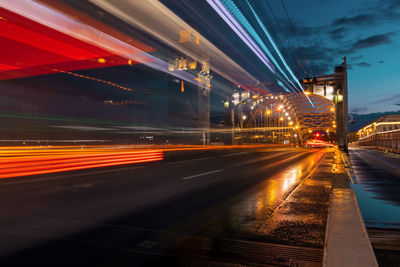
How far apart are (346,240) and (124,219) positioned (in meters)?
3.43

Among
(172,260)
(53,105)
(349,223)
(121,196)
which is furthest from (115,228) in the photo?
(53,105)

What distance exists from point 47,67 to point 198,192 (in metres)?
13.7

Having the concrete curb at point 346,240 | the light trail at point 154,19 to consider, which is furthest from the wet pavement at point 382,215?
the light trail at point 154,19

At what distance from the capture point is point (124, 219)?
4.85m

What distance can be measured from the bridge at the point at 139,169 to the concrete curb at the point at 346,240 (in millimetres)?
19

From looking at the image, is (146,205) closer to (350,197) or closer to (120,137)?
(350,197)

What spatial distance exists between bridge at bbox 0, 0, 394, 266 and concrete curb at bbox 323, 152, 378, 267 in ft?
0.06

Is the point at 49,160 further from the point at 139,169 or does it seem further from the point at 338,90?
the point at 338,90

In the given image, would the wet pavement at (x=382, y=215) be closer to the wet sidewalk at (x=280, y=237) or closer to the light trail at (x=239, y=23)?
the wet sidewalk at (x=280, y=237)

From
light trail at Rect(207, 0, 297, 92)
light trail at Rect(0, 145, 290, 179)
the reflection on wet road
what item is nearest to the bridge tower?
light trail at Rect(207, 0, 297, 92)

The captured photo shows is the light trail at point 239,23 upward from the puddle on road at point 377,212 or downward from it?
upward

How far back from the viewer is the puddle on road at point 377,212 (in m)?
4.61

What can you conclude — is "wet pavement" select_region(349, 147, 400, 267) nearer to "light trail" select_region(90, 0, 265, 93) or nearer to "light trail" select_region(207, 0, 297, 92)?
"light trail" select_region(90, 0, 265, 93)

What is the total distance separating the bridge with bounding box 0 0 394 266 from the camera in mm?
3445
